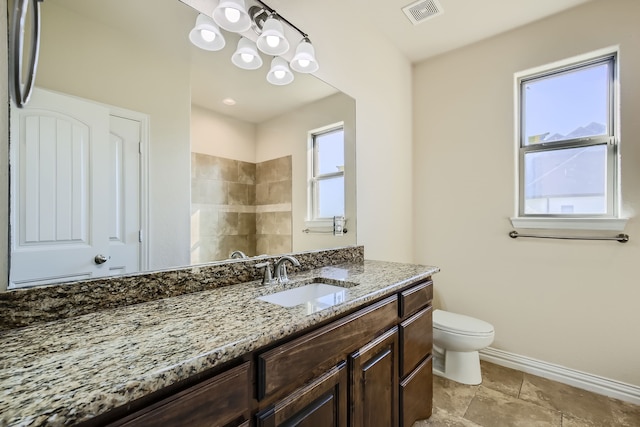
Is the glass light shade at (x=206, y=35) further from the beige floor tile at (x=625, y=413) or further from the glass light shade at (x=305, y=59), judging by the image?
the beige floor tile at (x=625, y=413)

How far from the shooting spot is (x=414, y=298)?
1432 millimetres

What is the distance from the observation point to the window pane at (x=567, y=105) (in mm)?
1973

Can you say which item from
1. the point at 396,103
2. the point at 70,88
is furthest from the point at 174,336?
the point at 396,103

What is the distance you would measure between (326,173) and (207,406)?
4.72 feet

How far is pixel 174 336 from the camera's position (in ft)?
2.27

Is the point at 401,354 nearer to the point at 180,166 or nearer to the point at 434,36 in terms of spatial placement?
the point at 180,166

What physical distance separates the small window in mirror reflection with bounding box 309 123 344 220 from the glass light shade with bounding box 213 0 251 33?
0.68 metres

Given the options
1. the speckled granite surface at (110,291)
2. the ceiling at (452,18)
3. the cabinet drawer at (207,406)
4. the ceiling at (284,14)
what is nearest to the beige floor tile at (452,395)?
the speckled granite surface at (110,291)

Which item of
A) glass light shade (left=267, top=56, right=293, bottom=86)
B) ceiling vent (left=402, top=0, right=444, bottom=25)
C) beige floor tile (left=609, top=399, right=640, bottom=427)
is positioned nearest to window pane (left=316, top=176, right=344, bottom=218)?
glass light shade (left=267, top=56, right=293, bottom=86)

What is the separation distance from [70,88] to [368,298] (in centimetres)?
122

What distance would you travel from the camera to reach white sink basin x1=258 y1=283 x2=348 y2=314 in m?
0.97

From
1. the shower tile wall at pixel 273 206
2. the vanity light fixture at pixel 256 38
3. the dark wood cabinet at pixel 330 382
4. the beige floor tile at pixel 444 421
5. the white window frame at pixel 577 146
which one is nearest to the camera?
the dark wood cabinet at pixel 330 382

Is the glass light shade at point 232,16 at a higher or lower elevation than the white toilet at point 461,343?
higher

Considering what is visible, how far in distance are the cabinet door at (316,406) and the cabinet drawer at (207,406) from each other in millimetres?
98
